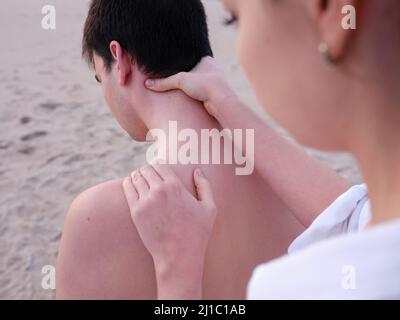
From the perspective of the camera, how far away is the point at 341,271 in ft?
1.92

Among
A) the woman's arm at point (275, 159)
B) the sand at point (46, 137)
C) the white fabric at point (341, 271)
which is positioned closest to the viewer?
the white fabric at point (341, 271)

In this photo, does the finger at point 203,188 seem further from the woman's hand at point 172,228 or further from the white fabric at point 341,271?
the white fabric at point 341,271

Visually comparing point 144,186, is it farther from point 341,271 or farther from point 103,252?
point 341,271

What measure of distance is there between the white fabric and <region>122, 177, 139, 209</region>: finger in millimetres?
579

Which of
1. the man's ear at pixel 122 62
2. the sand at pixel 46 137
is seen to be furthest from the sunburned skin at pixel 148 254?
the sand at pixel 46 137

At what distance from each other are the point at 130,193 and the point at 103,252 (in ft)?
0.50

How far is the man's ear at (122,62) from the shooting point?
148 centimetres

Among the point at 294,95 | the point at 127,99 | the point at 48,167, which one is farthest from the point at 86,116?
the point at 294,95

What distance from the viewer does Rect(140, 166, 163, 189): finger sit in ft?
3.92

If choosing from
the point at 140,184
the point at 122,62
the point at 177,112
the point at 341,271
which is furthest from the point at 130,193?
the point at 341,271

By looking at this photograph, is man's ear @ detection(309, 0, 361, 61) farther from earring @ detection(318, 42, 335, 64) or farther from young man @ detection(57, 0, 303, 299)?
young man @ detection(57, 0, 303, 299)

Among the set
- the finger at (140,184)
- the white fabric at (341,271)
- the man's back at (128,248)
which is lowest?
the man's back at (128,248)
